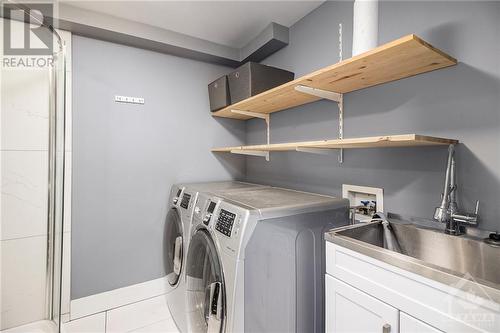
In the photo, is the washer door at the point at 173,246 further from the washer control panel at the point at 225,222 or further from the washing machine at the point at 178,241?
the washer control panel at the point at 225,222

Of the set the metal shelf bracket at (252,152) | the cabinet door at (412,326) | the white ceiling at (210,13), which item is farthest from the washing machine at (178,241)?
the white ceiling at (210,13)

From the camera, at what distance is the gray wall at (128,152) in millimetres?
2053

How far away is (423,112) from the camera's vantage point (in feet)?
4.21

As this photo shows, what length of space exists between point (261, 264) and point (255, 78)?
4.54ft

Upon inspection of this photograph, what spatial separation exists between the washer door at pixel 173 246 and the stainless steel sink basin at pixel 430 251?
3.90 feet

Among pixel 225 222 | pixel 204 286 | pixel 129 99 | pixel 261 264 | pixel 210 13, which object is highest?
pixel 210 13

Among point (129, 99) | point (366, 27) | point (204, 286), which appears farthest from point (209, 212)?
point (129, 99)

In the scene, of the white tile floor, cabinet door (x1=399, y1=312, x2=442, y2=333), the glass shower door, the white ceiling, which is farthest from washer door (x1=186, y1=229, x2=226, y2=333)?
the white ceiling

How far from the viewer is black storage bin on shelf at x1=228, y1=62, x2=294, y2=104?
6.31 ft

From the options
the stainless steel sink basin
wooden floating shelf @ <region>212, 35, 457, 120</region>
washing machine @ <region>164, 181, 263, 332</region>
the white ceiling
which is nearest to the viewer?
the stainless steel sink basin

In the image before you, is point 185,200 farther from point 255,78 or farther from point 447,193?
point 447,193

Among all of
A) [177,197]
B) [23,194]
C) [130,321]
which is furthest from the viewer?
[177,197]

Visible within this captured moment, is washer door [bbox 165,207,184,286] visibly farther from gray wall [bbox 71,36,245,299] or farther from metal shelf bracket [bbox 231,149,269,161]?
→ metal shelf bracket [bbox 231,149,269,161]

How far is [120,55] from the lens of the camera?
220cm
